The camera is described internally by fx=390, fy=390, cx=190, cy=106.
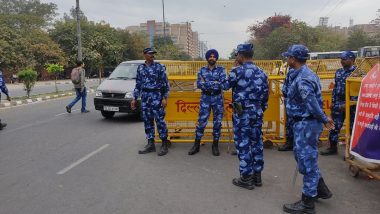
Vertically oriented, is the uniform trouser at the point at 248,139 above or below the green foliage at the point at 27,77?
below

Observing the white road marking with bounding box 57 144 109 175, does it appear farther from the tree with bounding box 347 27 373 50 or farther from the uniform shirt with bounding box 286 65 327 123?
the tree with bounding box 347 27 373 50

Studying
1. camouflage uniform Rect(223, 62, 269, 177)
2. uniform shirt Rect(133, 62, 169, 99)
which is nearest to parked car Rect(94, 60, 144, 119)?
uniform shirt Rect(133, 62, 169, 99)

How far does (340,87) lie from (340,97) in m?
0.17

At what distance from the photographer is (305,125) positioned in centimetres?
412

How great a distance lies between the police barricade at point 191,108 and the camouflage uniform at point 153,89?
74 cm

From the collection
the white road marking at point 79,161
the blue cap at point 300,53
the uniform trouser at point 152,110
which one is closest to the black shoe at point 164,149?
the uniform trouser at point 152,110

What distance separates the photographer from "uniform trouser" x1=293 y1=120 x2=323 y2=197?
412 cm

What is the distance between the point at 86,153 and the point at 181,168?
2.01 m

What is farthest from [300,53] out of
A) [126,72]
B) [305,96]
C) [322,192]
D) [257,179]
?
[126,72]

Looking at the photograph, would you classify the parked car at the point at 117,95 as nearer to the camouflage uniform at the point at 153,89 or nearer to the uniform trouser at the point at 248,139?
the camouflage uniform at the point at 153,89

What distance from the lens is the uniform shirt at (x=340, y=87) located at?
6.32m

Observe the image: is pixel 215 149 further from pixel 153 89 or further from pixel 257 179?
pixel 257 179

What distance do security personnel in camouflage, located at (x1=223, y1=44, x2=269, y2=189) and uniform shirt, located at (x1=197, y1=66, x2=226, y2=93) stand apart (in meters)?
1.33

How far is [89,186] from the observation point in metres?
5.09
